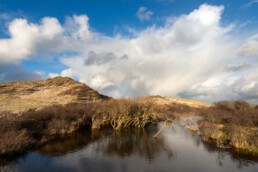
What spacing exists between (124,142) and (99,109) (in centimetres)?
1556

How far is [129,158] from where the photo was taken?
2583 centimetres

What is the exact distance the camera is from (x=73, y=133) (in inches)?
1668

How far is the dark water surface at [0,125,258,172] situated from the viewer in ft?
73.7

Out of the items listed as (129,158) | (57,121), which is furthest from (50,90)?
(129,158)

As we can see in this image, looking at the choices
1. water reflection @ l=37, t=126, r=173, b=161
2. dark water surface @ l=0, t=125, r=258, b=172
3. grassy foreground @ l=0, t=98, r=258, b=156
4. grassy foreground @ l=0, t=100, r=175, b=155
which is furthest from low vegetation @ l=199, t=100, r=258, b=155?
grassy foreground @ l=0, t=100, r=175, b=155

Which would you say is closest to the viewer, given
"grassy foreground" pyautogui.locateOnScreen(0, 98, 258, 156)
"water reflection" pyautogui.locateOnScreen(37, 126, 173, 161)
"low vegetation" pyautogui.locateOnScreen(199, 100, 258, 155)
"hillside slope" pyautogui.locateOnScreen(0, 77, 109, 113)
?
"water reflection" pyautogui.locateOnScreen(37, 126, 173, 161)

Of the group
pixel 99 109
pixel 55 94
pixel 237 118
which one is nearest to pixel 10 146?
pixel 99 109

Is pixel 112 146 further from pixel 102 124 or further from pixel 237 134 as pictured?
pixel 102 124

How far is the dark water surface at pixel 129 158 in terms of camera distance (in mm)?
22453

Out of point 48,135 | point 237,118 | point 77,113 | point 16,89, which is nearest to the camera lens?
point 48,135

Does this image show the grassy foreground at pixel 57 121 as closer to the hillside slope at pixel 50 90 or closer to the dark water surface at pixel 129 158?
the dark water surface at pixel 129 158

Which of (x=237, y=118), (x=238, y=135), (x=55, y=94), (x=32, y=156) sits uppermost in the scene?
(x=55, y=94)

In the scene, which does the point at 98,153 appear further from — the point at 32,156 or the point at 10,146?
the point at 10,146

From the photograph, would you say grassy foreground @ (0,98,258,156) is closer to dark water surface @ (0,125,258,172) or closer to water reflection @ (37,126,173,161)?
dark water surface @ (0,125,258,172)
